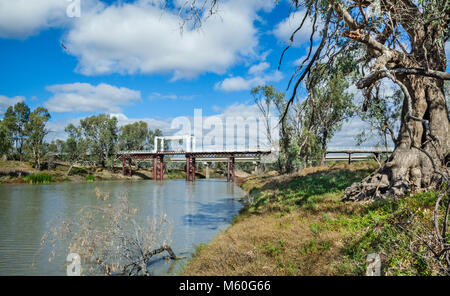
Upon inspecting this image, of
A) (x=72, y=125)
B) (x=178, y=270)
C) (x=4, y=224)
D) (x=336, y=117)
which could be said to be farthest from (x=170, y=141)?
(x=178, y=270)

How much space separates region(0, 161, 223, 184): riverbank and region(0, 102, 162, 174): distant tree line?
1899 millimetres

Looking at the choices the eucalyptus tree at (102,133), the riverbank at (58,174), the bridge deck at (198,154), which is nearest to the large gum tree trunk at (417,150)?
the bridge deck at (198,154)

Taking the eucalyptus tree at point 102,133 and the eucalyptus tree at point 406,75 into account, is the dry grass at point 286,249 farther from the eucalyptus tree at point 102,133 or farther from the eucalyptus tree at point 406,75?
the eucalyptus tree at point 102,133

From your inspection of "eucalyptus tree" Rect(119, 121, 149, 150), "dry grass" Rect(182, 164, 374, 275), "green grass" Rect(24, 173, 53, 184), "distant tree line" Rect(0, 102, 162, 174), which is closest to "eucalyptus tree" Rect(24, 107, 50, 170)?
"distant tree line" Rect(0, 102, 162, 174)

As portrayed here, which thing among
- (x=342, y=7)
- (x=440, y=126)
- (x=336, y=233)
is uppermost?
(x=342, y=7)

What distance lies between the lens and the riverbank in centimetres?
4468

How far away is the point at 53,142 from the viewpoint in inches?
3088

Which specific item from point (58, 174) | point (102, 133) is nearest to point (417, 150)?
point (58, 174)

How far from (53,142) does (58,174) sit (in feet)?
94.0

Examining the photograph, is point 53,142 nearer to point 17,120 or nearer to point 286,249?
point 17,120

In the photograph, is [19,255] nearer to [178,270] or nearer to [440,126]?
[178,270]

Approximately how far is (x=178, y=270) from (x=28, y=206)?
56.3ft

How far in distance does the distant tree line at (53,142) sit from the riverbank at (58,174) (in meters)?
1.90
